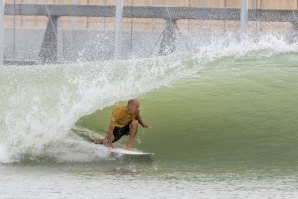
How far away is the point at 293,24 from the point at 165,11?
288 centimetres

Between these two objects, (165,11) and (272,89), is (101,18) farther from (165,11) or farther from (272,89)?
(272,89)

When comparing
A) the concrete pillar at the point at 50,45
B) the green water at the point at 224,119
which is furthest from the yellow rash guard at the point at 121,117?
the concrete pillar at the point at 50,45

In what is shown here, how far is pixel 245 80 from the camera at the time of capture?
65.1 ft

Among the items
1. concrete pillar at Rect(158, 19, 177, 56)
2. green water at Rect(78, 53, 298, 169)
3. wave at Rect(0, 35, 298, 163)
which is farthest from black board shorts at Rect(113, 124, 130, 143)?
concrete pillar at Rect(158, 19, 177, 56)

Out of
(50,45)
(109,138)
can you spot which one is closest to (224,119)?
(109,138)

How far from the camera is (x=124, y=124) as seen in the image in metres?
16.4

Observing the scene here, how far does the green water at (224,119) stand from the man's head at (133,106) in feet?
2.07

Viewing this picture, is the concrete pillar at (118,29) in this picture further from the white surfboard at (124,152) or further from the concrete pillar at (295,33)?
the white surfboard at (124,152)

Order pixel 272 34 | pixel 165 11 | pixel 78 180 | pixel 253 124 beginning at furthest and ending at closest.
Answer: pixel 165 11 → pixel 272 34 → pixel 253 124 → pixel 78 180

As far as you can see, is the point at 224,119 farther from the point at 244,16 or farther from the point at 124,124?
the point at 244,16

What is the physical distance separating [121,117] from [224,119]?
199cm

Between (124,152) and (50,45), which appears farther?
(50,45)

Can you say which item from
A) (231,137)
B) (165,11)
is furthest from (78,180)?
(165,11)

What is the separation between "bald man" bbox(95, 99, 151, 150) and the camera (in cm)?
1623
